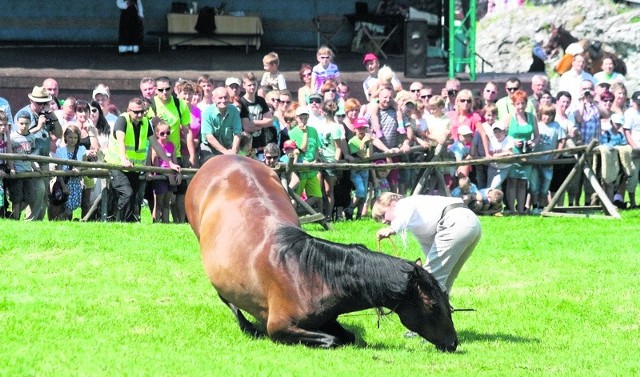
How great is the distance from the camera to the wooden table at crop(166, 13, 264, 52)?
90.1 feet

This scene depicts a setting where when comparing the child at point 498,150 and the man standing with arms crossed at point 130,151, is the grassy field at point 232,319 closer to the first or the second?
the man standing with arms crossed at point 130,151

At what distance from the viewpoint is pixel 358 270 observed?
9.59 meters

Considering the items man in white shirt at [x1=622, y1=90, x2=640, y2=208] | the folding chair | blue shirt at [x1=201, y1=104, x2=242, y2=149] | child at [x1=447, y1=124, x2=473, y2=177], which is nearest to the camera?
blue shirt at [x1=201, y1=104, x2=242, y2=149]

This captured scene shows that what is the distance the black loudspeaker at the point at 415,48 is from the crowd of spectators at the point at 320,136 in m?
3.66

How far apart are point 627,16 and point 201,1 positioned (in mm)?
12203

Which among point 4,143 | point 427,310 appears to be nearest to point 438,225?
point 427,310

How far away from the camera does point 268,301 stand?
9.95 m

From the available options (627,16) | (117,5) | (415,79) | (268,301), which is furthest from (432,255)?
(627,16)

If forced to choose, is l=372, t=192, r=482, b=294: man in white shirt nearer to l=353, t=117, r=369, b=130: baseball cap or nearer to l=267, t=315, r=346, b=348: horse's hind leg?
l=267, t=315, r=346, b=348: horse's hind leg

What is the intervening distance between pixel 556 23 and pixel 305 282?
2687 centimetres

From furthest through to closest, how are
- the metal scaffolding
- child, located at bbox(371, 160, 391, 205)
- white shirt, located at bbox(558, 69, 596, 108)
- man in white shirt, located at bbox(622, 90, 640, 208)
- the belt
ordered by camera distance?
the metal scaffolding, white shirt, located at bbox(558, 69, 596, 108), man in white shirt, located at bbox(622, 90, 640, 208), child, located at bbox(371, 160, 391, 205), the belt

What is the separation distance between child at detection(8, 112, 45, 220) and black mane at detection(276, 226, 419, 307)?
23.0 feet

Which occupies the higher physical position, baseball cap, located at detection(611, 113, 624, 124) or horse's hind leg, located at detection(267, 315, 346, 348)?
baseball cap, located at detection(611, 113, 624, 124)

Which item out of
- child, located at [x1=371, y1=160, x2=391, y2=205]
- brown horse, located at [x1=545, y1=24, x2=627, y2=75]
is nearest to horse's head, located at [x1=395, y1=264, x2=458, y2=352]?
child, located at [x1=371, y1=160, x2=391, y2=205]
